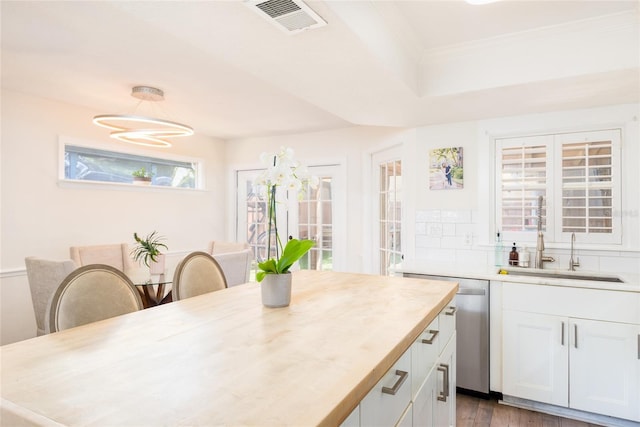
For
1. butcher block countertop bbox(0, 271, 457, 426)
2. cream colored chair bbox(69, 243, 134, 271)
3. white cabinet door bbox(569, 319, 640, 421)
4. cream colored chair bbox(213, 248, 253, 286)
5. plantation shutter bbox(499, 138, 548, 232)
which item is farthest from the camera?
cream colored chair bbox(69, 243, 134, 271)

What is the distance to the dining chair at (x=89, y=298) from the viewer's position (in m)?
1.35

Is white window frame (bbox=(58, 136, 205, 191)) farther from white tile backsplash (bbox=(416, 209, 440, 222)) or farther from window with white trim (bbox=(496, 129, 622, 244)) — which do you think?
window with white trim (bbox=(496, 129, 622, 244))

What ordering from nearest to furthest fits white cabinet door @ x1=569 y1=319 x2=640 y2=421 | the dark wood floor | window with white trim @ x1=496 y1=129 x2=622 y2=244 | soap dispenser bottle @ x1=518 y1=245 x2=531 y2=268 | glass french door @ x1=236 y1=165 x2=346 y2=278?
white cabinet door @ x1=569 y1=319 x2=640 y2=421
the dark wood floor
window with white trim @ x1=496 y1=129 x2=622 y2=244
soap dispenser bottle @ x1=518 y1=245 x2=531 y2=268
glass french door @ x1=236 y1=165 x2=346 y2=278

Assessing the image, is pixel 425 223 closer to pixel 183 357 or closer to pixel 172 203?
pixel 183 357

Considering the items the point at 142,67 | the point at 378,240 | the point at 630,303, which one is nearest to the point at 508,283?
the point at 630,303

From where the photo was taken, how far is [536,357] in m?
2.55

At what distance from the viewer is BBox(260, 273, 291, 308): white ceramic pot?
57.6 inches

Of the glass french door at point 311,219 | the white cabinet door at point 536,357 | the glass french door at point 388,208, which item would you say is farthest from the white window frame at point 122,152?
the white cabinet door at point 536,357

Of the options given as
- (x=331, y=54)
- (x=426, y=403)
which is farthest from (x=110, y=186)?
(x=426, y=403)

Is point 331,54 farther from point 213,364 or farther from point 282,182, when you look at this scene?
point 213,364

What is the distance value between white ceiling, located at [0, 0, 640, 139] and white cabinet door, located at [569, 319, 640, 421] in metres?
1.57

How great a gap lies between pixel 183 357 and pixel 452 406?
60.3 inches

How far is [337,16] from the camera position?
165 centimetres

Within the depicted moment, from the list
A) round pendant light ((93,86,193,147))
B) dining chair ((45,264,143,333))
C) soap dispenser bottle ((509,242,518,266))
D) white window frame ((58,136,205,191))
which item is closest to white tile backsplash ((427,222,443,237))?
soap dispenser bottle ((509,242,518,266))
